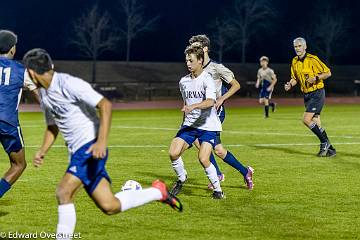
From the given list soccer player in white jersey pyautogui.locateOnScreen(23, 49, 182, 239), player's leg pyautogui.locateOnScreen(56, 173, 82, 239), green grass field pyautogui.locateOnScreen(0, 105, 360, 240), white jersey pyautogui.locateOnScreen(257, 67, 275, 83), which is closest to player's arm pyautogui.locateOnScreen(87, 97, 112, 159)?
soccer player in white jersey pyautogui.locateOnScreen(23, 49, 182, 239)

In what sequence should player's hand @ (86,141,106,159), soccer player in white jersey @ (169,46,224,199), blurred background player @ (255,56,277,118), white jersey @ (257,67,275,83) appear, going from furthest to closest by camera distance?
white jersey @ (257,67,275,83) → blurred background player @ (255,56,277,118) → soccer player in white jersey @ (169,46,224,199) → player's hand @ (86,141,106,159)

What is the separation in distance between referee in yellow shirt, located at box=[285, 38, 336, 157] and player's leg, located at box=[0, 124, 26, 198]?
817cm

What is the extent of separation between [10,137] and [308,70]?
8850 millimetres

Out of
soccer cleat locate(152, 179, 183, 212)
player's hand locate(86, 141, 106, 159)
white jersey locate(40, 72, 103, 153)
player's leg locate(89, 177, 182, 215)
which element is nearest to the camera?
player's hand locate(86, 141, 106, 159)

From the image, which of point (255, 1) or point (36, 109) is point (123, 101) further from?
point (255, 1)

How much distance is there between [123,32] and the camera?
76.6m

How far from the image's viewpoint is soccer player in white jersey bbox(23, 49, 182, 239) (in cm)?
710

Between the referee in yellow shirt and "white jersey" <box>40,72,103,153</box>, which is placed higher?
"white jersey" <box>40,72,103,153</box>

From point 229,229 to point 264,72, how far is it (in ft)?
76.4

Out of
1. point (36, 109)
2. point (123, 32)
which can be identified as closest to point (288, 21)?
point (123, 32)

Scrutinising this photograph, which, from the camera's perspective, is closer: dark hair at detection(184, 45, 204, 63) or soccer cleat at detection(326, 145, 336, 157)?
dark hair at detection(184, 45, 204, 63)

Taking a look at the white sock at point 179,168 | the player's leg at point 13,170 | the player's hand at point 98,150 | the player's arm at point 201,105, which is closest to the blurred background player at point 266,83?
the white sock at point 179,168

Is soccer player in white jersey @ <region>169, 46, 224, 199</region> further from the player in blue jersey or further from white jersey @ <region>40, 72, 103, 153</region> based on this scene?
white jersey @ <region>40, 72, 103, 153</region>

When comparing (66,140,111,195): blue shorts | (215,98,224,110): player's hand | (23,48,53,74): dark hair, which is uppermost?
(23,48,53,74): dark hair
